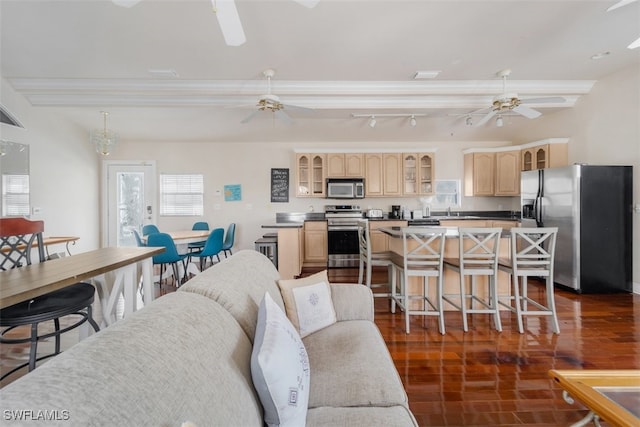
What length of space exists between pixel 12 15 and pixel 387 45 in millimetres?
3625

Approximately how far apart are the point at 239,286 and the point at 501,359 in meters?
2.17

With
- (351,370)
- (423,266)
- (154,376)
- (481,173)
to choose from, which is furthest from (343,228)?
(154,376)

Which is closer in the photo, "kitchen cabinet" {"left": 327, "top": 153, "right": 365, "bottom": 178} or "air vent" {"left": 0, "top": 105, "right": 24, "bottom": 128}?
"air vent" {"left": 0, "top": 105, "right": 24, "bottom": 128}

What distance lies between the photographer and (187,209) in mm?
5895

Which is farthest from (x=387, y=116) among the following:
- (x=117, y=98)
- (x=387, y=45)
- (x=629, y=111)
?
(x=117, y=98)

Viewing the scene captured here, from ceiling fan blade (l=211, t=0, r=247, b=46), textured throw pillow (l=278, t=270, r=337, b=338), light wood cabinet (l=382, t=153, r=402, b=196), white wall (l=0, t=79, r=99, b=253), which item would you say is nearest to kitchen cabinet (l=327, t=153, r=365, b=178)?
light wood cabinet (l=382, t=153, r=402, b=196)

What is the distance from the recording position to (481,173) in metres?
5.57

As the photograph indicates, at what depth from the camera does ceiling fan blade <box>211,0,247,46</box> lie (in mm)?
1770

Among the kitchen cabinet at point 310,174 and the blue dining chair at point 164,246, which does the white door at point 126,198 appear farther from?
the kitchen cabinet at point 310,174

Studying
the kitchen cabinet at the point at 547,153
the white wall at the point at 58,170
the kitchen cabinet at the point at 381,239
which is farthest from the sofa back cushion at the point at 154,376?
the kitchen cabinet at the point at 547,153

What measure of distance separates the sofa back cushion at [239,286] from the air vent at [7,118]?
4735mm

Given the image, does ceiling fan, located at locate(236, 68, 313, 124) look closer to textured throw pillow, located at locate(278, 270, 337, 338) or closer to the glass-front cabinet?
textured throw pillow, located at locate(278, 270, 337, 338)

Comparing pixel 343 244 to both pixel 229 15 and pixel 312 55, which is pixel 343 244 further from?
pixel 229 15

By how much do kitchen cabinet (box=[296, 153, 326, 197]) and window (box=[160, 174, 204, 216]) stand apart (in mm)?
2128
